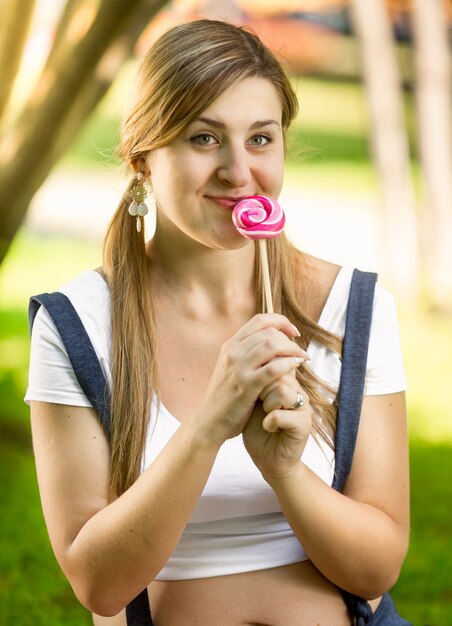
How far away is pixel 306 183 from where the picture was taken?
11422 mm

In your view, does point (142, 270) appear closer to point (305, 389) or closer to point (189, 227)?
point (189, 227)

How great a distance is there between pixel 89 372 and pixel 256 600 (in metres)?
0.54

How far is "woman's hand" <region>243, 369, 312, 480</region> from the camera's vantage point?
1923 mm

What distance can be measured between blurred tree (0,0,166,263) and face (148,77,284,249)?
114cm

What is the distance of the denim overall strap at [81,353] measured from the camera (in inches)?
85.5

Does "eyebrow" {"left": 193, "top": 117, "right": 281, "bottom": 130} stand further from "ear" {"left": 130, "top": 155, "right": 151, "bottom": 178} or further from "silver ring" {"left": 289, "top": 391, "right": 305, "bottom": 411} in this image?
"silver ring" {"left": 289, "top": 391, "right": 305, "bottom": 411}

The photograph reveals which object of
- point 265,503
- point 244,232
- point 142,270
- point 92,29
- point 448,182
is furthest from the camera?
point 448,182

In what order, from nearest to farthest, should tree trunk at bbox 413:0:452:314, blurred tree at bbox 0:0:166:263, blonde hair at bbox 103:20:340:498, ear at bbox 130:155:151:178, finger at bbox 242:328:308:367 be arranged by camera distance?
1. finger at bbox 242:328:308:367
2. blonde hair at bbox 103:20:340:498
3. ear at bbox 130:155:151:178
4. blurred tree at bbox 0:0:166:263
5. tree trunk at bbox 413:0:452:314

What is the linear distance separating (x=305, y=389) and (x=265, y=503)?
0.78 ft

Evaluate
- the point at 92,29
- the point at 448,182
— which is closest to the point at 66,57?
the point at 92,29

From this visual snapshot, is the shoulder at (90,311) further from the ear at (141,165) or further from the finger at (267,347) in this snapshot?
the finger at (267,347)

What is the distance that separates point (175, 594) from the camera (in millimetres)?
2195

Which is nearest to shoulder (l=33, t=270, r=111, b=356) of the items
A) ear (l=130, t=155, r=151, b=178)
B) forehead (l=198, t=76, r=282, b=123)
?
ear (l=130, t=155, r=151, b=178)

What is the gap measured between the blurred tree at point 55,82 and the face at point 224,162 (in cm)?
114
